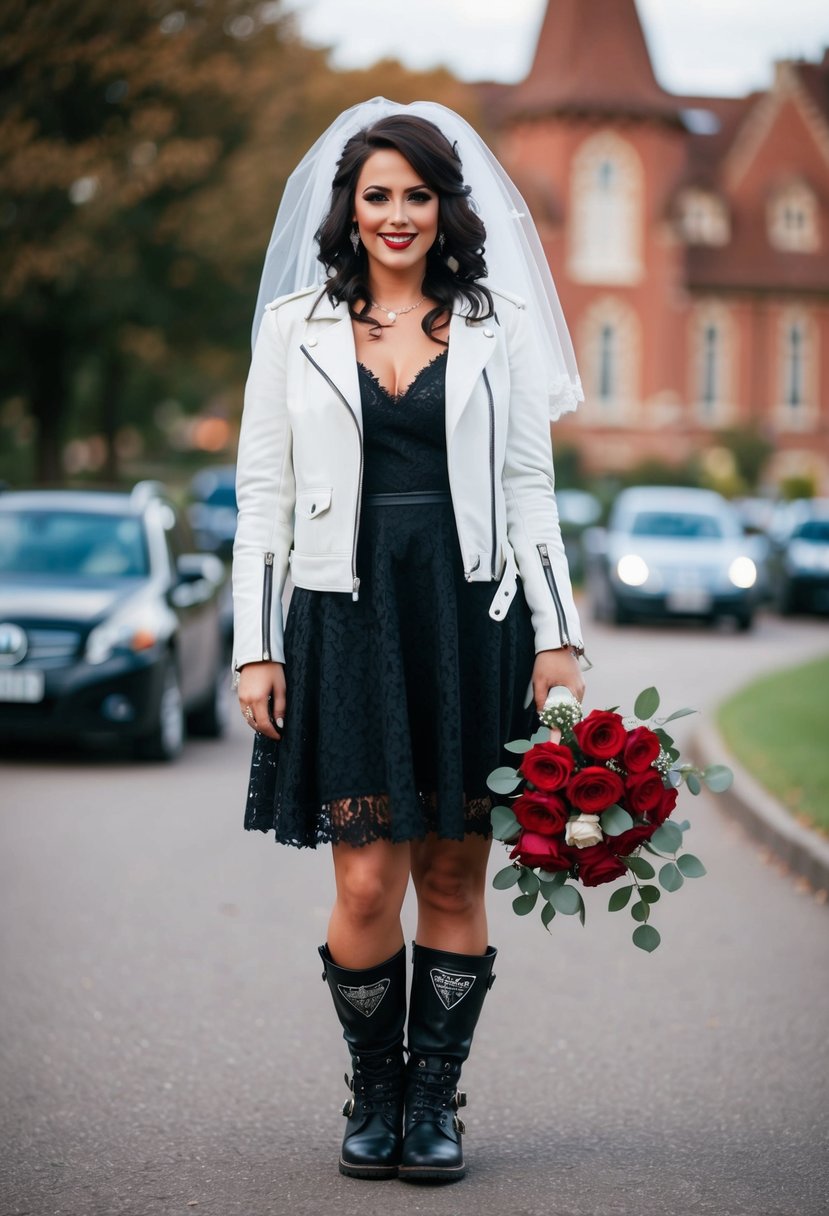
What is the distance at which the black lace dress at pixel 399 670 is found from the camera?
378 centimetres

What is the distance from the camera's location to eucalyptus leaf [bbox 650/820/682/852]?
3.71m

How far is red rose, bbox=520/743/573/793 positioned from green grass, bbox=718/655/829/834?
15.3 ft

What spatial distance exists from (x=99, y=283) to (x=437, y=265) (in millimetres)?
24632

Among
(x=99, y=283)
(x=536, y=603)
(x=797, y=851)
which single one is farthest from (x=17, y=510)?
(x=99, y=283)

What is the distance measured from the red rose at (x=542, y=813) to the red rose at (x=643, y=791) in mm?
136

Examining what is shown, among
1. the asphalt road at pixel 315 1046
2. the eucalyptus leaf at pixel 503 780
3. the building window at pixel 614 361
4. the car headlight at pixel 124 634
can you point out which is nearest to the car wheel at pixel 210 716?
the car headlight at pixel 124 634

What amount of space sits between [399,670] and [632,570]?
63.0 feet

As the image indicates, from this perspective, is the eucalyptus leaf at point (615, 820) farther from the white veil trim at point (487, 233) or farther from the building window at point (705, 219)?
the building window at point (705, 219)

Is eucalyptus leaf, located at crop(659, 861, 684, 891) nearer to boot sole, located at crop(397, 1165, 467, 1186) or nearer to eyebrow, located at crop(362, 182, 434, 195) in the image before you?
boot sole, located at crop(397, 1165, 467, 1186)

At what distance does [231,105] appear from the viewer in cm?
2923

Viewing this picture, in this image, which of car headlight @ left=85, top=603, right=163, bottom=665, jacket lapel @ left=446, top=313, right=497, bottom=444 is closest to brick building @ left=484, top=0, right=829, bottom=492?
car headlight @ left=85, top=603, right=163, bottom=665

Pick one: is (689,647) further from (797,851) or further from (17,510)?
(797,851)

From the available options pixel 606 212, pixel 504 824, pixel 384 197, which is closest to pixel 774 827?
pixel 504 824

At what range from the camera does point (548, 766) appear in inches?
144
